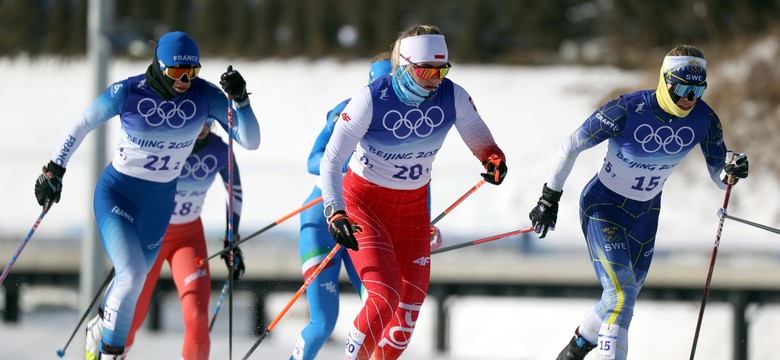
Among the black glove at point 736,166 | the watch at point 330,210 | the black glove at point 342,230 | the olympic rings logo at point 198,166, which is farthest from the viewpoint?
the olympic rings logo at point 198,166

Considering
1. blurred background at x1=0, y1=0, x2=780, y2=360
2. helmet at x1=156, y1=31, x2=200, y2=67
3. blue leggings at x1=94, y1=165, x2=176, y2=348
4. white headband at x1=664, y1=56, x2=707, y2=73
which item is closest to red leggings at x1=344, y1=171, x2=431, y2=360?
helmet at x1=156, y1=31, x2=200, y2=67

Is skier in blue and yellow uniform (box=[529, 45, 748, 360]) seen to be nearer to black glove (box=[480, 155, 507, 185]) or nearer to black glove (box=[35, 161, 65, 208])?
black glove (box=[480, 155, 507, 185])

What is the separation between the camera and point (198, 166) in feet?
24.0

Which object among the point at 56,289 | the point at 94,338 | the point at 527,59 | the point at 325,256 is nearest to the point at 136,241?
the point at 94,338

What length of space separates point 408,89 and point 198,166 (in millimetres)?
2111

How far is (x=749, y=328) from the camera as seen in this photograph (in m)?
16.4

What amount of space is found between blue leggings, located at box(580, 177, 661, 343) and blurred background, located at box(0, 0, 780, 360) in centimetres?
297

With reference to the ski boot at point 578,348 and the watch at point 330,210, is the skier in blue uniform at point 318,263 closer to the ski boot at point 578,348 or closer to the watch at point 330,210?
the watch at point 330,210

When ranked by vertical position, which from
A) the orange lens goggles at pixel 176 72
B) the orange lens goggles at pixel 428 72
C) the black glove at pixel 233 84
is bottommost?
the black glove at pixel 233 84

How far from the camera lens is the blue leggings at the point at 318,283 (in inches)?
Answer: 255

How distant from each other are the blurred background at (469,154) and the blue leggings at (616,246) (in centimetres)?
297

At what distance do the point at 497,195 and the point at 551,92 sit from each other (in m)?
6.28

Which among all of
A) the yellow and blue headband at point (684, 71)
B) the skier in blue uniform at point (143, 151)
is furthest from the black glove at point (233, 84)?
the yellow and blue headband at point (684, 71)

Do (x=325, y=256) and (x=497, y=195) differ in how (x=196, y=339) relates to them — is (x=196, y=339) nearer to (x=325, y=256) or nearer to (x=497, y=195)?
(x=325, y=256)
